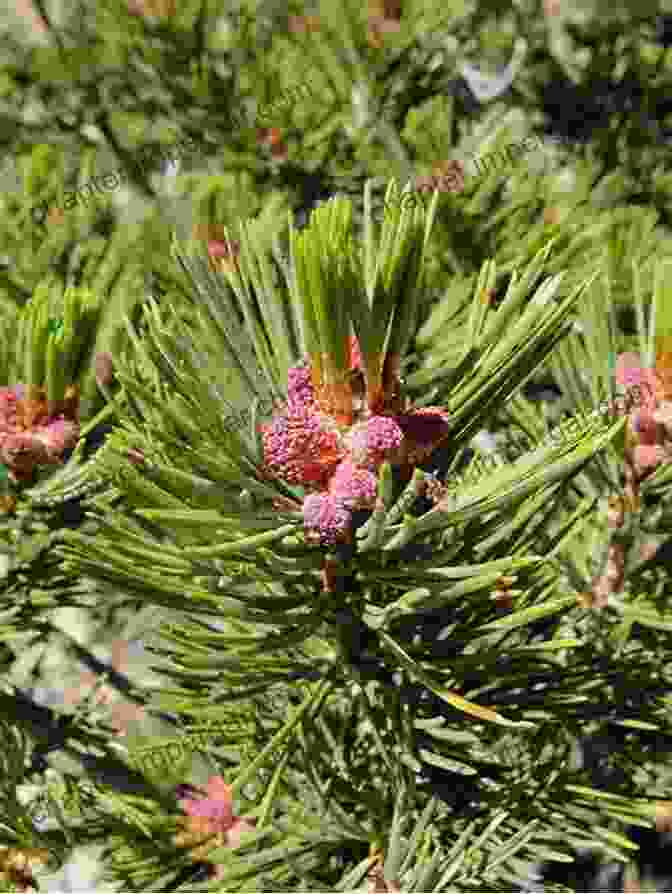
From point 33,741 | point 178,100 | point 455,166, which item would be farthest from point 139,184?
point 33,741

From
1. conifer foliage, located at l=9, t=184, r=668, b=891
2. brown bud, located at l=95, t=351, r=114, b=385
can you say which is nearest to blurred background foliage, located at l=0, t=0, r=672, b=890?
brown bud, located at l=95, t=351, r=114, b=385

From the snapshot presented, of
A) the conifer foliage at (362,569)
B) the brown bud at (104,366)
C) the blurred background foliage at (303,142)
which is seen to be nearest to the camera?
the conifer foliage at (362,569)

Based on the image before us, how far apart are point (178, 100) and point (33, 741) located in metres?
0.71

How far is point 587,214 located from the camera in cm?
87

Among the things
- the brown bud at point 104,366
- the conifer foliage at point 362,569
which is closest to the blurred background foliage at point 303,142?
the brown bud at point 104,366

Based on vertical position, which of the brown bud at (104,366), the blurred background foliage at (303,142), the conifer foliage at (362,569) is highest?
the blurred background foliage at (303,142)

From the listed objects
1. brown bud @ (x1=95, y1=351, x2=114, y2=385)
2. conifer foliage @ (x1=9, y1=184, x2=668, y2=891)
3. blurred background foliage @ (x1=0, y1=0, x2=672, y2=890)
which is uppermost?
blurred background foliage @ (x1=0, y1=0, x2=672, y2=890)

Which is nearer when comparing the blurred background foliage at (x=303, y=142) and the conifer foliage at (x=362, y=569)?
the conifer foliage at (x=362, y=569)

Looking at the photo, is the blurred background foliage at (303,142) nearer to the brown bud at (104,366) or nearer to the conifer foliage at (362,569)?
the brown bud at (104,366)

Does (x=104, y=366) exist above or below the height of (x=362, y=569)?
above

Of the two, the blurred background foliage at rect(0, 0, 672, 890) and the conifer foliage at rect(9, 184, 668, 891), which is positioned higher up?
the blurred background foliage at rect(0, 0, 672, 890)

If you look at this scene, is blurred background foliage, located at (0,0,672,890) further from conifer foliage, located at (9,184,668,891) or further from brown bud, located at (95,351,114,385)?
conifer foliage, located at (9,184,668,891)

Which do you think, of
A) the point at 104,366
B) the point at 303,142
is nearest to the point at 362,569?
the point at 104,366

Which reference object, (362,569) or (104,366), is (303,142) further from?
(362,569)
